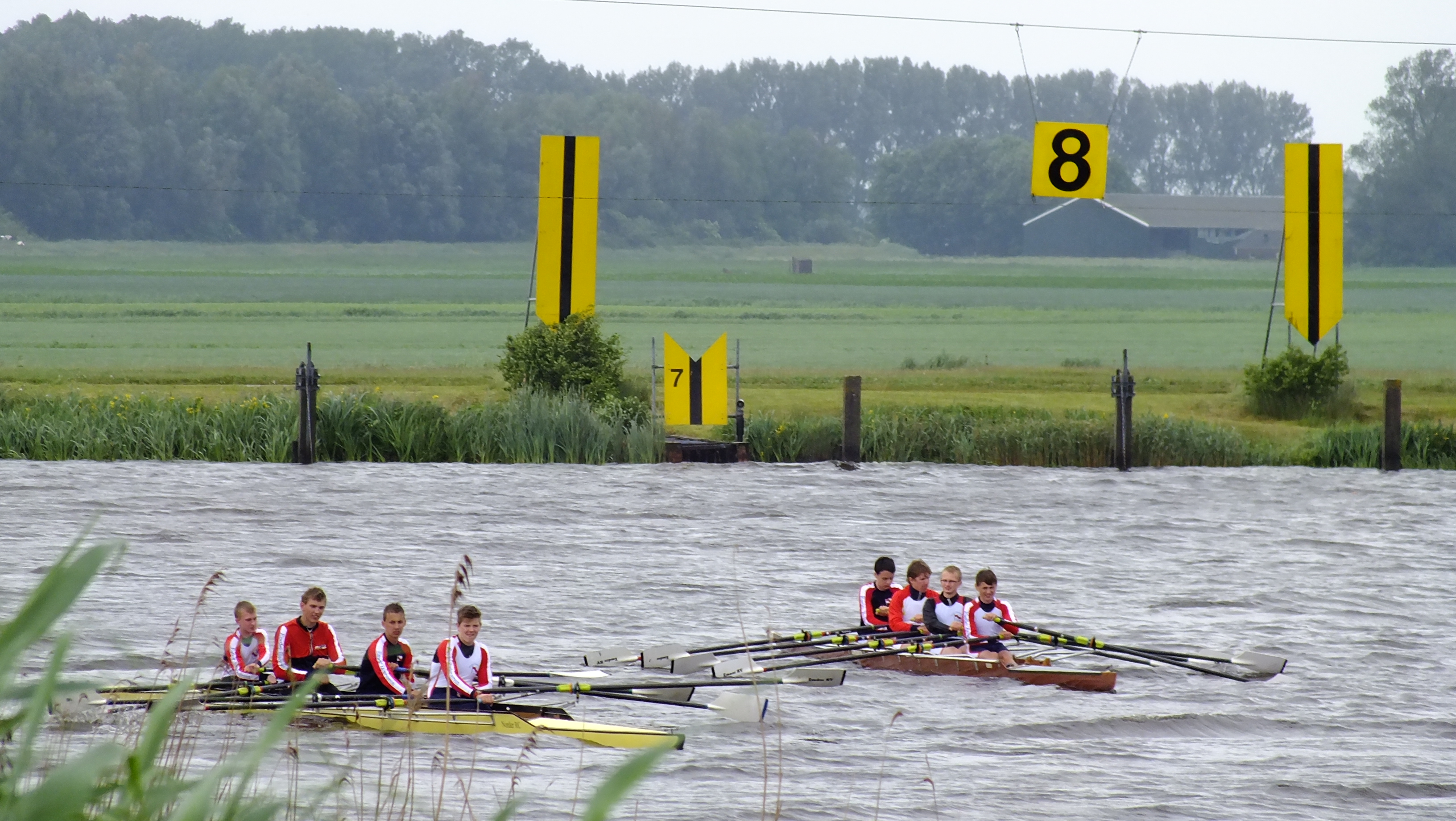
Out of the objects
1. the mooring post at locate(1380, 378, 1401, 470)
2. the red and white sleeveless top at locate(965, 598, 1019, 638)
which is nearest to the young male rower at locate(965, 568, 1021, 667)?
the red and white sleeveless top at locate(965, 598, 1019, 638)

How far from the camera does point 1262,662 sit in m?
14.6

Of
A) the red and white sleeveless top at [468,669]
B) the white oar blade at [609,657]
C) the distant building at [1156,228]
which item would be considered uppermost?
the distant building at [1156,228]

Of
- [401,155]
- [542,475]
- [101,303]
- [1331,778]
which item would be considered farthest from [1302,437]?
[401,155]

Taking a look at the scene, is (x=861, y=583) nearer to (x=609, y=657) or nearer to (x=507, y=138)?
(x=609, y=657)

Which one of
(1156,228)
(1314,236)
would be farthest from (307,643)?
(1156,228)

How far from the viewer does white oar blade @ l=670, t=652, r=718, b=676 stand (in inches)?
546

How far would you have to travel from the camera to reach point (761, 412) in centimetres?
3134

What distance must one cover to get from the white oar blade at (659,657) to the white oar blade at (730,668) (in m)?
0.45

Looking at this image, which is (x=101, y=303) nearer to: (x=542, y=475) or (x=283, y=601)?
(x=542, y=475)

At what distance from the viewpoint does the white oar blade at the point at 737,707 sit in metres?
12.7

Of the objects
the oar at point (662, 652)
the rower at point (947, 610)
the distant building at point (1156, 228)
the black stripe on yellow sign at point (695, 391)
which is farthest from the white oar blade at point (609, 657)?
the distant building at point (1156, 228)

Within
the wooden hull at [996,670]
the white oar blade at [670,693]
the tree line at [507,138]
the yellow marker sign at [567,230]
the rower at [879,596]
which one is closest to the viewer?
the white oar blade at [670,693]

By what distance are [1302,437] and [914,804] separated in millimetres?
21922

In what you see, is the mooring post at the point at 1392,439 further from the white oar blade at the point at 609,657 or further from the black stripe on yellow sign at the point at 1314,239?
the white oar blade at the point at 609,657
